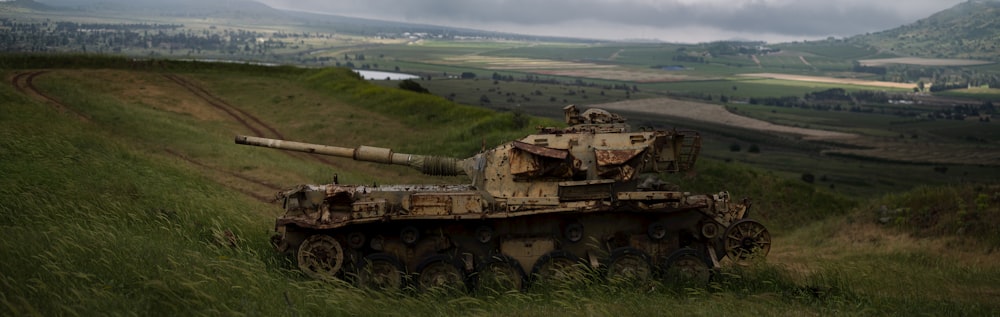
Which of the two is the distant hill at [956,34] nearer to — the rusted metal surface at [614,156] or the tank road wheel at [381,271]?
the rusted metal surface at [614,156]

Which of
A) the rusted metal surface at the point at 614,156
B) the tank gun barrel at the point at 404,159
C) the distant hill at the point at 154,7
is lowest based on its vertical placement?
the tank gun barrel at the point at 404,159

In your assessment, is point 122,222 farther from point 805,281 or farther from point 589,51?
point 589,51

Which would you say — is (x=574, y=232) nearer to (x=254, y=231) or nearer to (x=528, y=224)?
(x=528, y=224)

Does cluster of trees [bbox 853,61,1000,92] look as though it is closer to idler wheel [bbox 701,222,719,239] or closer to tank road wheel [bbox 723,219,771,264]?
tank road wheel [bbox 723,219,771,264]

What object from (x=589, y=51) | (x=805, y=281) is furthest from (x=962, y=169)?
(x=589, y=51)

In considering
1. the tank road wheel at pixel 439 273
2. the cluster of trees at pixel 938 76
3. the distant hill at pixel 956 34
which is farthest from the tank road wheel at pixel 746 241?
the cluster of trees at pixel 938 76

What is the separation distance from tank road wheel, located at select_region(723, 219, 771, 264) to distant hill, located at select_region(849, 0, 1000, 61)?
63.8 m

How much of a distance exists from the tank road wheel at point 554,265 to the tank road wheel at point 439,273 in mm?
1297

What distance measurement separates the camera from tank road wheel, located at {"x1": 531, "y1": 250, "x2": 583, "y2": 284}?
45.9 feet

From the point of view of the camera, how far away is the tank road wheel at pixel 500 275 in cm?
1388

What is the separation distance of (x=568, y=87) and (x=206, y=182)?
2353 inches

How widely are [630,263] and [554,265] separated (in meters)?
1.30

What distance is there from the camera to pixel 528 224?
47.2ft

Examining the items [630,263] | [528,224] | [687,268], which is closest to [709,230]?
[687,268]
